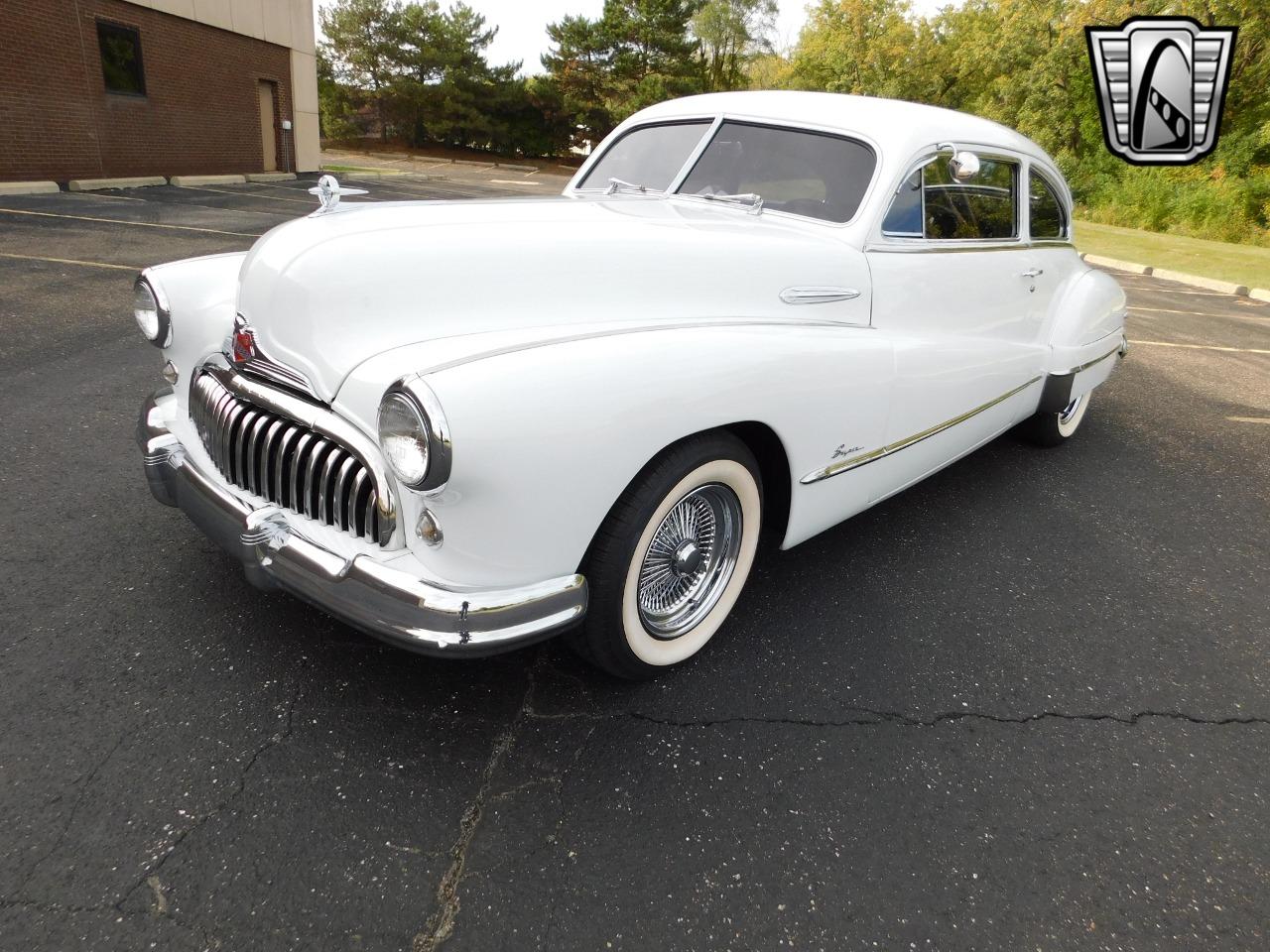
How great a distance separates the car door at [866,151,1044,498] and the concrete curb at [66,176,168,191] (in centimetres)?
1451

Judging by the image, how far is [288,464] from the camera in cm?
210

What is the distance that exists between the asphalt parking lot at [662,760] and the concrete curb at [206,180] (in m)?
14.0

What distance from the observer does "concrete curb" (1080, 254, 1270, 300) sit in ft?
39.3

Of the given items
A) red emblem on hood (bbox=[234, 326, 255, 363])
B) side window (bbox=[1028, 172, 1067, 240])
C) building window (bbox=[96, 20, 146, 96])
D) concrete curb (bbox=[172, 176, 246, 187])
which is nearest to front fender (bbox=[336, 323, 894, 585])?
red emblem on hood (bbox=[234, 326, 255, 363])

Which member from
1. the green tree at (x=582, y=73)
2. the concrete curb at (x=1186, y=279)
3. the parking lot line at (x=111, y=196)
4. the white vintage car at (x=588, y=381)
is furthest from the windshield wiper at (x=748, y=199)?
the green tree at (x=582, y=73)

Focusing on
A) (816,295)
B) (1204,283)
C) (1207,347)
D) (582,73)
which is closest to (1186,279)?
(1204,283)

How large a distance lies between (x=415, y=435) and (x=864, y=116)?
2.38 meters

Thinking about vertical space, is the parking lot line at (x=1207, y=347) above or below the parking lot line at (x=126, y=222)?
above

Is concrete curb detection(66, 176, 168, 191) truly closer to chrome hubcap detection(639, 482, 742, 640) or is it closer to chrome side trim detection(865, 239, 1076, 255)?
chrome side trim detection(865, 239, 1076, 255)

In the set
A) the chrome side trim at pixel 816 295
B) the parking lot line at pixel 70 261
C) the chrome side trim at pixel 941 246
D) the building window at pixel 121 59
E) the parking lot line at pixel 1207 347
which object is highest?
the building window at pixel 121 59

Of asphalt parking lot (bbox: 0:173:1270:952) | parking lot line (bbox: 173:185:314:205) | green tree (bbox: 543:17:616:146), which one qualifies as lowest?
asphalt parking lot (bbox: 0:173:1270:952)

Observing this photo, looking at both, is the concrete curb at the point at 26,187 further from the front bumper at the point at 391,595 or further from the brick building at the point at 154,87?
the front bumper at the point at 391,595

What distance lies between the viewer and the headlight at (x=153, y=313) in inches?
101

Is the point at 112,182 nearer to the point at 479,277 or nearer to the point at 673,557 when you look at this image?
the point at 479,277
